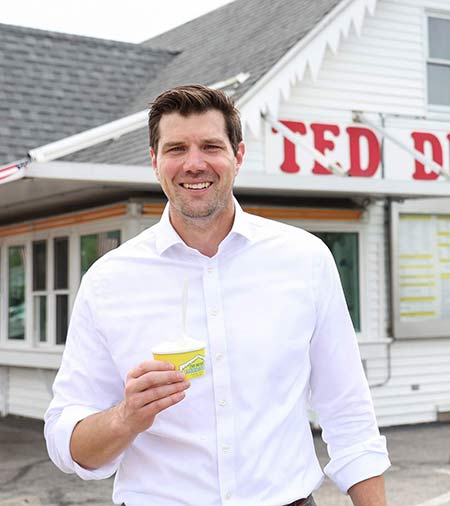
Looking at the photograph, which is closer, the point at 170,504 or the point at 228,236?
the point at 170,504

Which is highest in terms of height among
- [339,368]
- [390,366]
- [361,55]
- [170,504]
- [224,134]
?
[361,55]

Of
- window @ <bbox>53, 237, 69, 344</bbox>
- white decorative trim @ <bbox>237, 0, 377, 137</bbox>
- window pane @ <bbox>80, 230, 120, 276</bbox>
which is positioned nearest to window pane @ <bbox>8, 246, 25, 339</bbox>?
window @ <bbox>53, 237, 69, 344</bbox>

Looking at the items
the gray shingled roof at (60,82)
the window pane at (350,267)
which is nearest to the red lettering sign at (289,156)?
the window pane at (350,267)

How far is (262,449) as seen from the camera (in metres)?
2.53

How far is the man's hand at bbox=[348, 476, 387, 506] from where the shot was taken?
2.65 meters

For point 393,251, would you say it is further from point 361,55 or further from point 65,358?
point 65,358

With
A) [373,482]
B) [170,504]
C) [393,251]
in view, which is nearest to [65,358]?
[170,504]

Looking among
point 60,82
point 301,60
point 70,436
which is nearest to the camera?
point 70,436

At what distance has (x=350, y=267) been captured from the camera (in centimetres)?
1240

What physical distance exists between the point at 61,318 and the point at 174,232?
9.83m

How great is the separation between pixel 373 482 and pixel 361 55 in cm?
1044

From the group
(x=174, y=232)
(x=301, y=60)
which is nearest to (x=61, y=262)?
(x=301, y=60)

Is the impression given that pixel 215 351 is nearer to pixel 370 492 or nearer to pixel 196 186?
pixel 196 186

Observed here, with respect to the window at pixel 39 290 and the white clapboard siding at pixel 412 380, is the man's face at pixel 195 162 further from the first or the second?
the window at pixel 39 290
